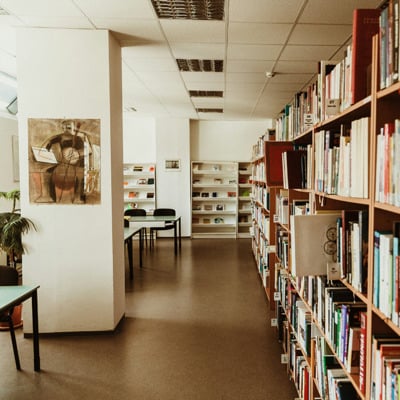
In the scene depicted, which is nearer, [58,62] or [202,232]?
[58,62]

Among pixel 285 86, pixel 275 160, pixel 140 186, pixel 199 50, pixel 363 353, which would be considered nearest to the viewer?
pixel 363 353

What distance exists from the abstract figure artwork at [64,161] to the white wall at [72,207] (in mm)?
57

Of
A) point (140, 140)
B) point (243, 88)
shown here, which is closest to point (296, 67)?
point (243, 88)

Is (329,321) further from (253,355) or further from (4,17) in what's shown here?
(4,17)

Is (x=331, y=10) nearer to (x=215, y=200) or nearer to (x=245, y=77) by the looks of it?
(x=245, y=77)

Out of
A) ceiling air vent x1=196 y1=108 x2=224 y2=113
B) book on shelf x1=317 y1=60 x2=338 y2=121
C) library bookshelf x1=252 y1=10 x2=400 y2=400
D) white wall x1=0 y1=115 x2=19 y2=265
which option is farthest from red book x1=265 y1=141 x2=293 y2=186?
ceiling air vent x1=196 y1=108 x2=224 y2=113

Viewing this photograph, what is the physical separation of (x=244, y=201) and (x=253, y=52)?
5.36 metres

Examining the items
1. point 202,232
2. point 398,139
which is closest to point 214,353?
point 398,139

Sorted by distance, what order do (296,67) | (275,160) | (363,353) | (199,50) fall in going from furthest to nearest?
(296,67) → (199,50) → (275,160) → (363,353)

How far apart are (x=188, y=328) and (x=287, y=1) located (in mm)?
3015

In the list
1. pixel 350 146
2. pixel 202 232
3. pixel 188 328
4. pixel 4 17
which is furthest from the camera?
pixel 202 232

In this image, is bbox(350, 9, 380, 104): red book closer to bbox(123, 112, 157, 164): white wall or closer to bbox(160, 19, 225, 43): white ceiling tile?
bbox(160, 19, 225, 43): white ceiling tile

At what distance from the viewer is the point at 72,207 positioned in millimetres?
3178

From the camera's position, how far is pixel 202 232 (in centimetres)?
867
